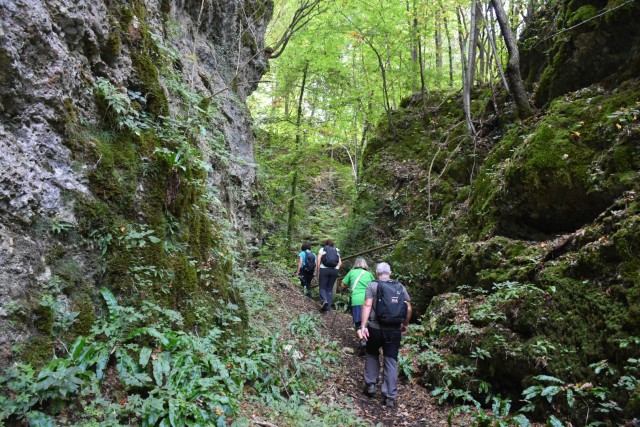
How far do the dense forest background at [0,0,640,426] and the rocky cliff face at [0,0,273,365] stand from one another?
0.02m

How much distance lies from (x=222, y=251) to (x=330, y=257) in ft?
16.1

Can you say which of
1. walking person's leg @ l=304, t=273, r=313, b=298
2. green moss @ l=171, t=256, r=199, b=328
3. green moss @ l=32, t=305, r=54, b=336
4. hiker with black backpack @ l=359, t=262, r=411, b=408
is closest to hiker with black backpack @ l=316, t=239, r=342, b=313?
walking person's leg @ l=304, t=273, r=313, b=298

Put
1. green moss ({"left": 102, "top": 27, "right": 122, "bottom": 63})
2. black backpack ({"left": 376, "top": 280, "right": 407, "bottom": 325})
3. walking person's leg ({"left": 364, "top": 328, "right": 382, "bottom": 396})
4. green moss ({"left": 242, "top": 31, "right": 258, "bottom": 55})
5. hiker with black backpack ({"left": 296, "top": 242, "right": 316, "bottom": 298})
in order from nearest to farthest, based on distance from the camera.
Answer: green moss ({"left": 102, "top": 27, "right": 122, "bottom": 63})
black backpack ({"left": 376, "top": 280, "right": 407, "bottom": 325})
walking person's leg ({"left": 364, "top": 328, "right": 382, "bottom": 396})
hiker with black backpack ({"left": 296, "top": 242, "right": 316, "bottom": 298})
green moss ({"left": 242, "top": 31, "right": 258, "bottom": 55})

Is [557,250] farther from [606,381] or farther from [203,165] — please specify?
[203,165]

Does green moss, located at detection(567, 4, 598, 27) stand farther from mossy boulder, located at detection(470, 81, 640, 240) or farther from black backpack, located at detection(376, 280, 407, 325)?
black backpack, located at detection(376, 280, 407, 325)

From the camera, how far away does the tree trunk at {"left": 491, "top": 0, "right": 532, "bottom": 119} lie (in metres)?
9.07

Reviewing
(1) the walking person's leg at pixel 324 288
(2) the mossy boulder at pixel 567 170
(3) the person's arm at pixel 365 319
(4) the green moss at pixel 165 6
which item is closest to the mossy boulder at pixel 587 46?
(2) the mossy boulder at pixel 567 170

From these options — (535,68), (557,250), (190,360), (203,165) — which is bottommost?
(190,360)

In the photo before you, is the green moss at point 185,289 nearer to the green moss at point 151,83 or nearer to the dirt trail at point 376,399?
the green moss at point 151,83

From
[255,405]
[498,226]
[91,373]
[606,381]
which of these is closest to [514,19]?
[498,226]

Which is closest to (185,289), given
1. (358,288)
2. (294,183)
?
(358,288)

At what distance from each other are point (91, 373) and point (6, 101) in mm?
2410

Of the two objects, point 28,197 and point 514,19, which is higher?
point 514,19

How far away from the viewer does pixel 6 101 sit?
11.1 ft
